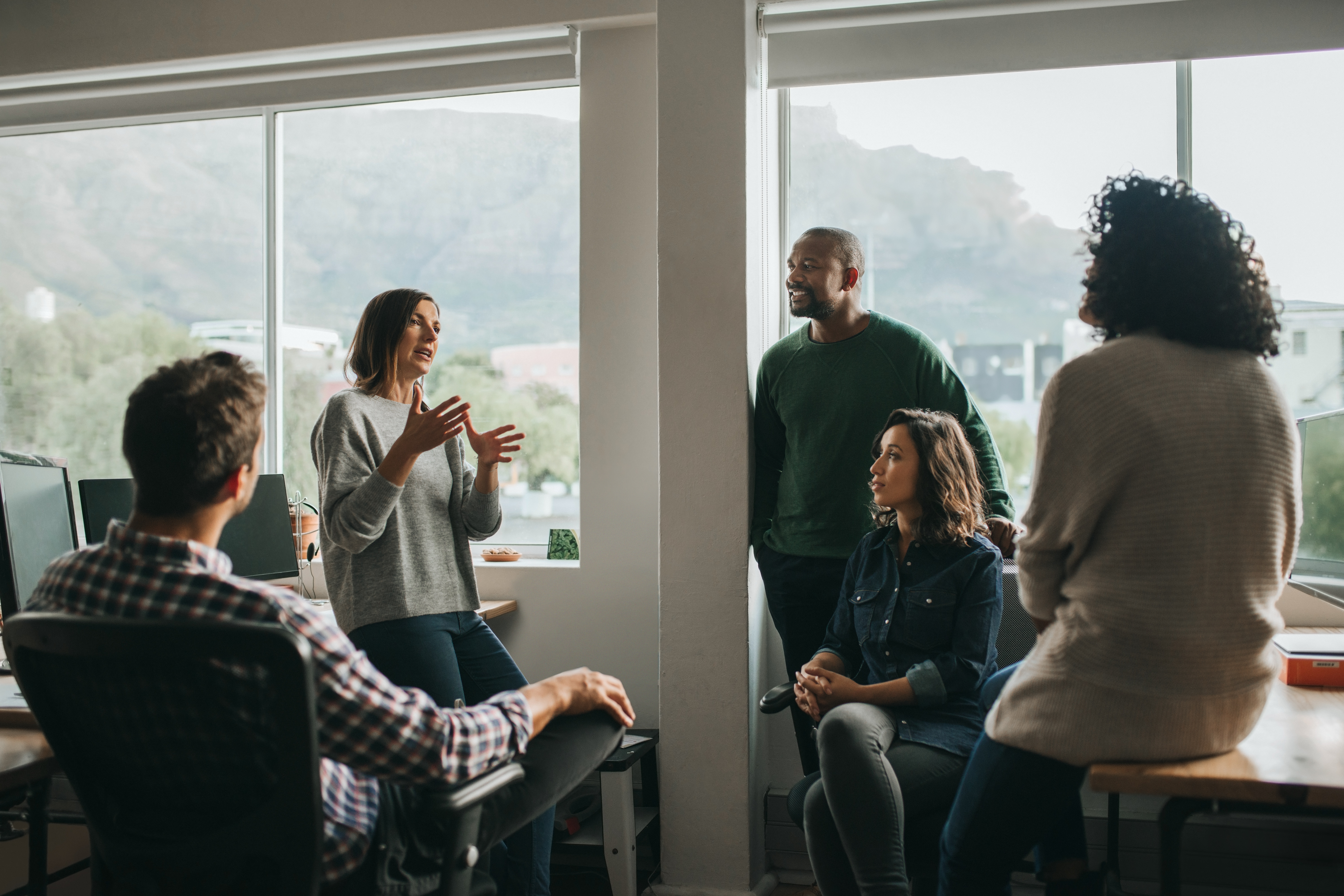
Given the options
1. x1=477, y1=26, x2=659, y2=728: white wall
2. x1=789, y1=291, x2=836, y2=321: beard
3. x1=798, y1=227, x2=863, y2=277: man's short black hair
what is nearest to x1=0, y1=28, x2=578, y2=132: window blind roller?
x1=477, y1=26, x2=659, y2=728: white wall

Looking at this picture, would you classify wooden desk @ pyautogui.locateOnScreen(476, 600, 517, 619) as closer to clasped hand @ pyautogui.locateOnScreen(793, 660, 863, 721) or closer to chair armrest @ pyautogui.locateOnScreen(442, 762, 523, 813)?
clasped hand @ pyautogui.locateOnScreen(793, 660, 863, 721)

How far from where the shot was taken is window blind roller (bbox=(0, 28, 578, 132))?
10.4 ft

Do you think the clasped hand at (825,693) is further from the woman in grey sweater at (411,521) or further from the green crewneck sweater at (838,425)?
the woman in grey sweater at (411,521)

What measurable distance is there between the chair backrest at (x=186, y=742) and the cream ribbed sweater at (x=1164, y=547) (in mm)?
952

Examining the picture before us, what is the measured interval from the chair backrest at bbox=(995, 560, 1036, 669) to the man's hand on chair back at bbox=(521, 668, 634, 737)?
4.51 ft

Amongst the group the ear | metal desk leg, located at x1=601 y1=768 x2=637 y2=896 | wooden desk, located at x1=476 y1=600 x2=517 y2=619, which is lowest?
metal desk leg, located at x1=601 y1=768 x2=637 y2=896

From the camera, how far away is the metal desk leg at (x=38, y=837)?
141 cm

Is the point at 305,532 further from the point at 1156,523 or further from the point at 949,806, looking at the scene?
the point at 1156,523

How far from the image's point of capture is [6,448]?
377 centimetres

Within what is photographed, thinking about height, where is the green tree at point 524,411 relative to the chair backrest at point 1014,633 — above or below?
above

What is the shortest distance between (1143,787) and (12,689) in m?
2.06

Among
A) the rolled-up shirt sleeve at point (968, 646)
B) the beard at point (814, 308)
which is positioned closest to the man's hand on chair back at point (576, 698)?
the rolled-up shirt sleeve at point (968, 646)

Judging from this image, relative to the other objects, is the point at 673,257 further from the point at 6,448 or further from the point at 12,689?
the point at 6,448

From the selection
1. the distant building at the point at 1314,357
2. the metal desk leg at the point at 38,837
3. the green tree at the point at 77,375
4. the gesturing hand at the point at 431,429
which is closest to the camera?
the metal desk leg at the point at 38,837
